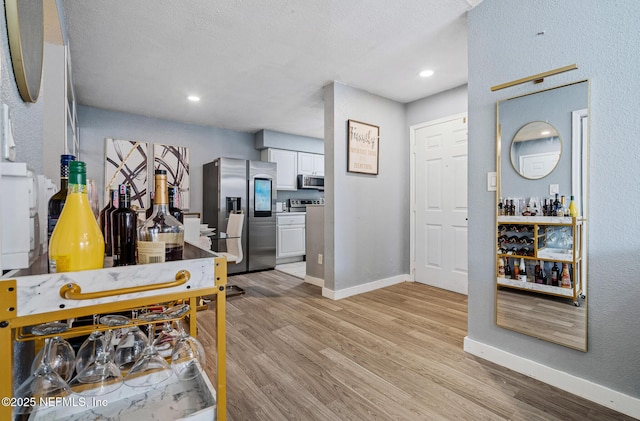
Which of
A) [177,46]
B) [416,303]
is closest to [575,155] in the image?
→ [416,303]

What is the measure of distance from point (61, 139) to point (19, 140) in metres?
1.15

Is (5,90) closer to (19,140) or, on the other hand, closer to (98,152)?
(19,140)

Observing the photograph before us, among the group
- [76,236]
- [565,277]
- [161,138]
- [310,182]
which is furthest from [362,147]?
[161,138]

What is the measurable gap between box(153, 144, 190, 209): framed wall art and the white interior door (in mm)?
3577

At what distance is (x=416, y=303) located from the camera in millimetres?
3111

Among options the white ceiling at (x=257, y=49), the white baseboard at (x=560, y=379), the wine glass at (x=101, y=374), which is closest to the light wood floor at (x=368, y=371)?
the white baseboard at (x=560, y=379)

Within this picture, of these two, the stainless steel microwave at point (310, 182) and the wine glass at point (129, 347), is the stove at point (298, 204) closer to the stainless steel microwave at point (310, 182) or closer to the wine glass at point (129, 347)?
the stainless steel microwave at point (310, 182)

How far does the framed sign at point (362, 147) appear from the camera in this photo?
3375 millimetres

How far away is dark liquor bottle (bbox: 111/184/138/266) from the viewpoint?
2.75 ft

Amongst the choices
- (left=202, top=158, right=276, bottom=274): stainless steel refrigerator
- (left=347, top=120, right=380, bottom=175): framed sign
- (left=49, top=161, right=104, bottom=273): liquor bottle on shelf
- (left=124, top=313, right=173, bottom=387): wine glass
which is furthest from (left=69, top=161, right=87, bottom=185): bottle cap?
(left=202, top=158, right=276, bottom=274): stainless steel refrigerator

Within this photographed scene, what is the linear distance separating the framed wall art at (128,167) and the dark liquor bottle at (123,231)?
381cm

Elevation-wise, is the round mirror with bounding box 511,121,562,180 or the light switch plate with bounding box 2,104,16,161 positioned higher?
the round mirror with bounding box 511,121,562,180

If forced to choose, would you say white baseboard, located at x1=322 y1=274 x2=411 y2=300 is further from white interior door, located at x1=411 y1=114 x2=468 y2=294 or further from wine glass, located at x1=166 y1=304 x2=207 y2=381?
wine glass, located at x1=166 y1=304 x2=207 y2=381

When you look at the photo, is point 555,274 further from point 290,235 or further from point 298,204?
point 298,204
